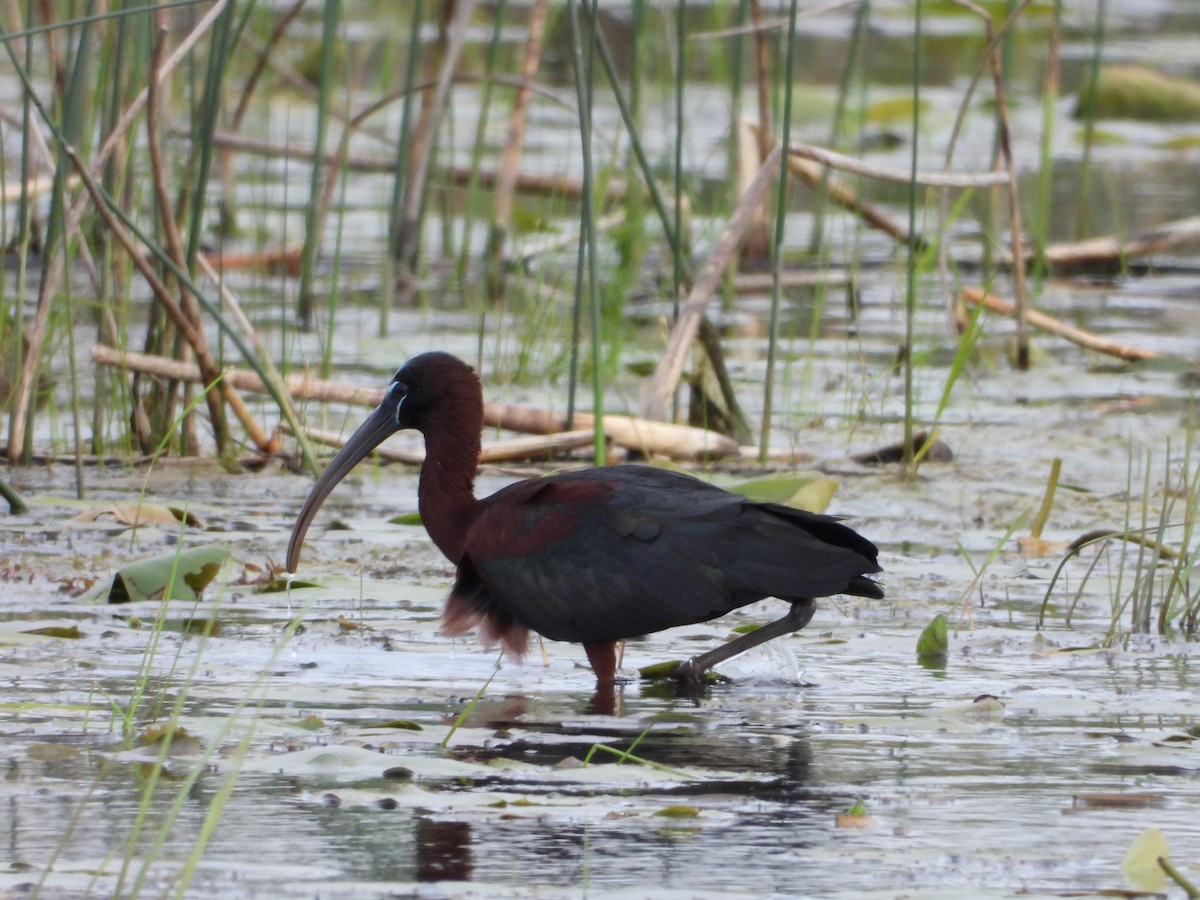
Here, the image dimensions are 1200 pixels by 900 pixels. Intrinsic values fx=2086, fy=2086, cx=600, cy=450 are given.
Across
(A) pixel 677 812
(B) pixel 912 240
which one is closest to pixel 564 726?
(A) pixel 677 812

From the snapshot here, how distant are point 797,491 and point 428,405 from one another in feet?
4.19

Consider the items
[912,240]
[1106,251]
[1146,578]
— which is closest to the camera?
[1146,578]

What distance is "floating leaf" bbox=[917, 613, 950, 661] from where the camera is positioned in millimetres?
4895

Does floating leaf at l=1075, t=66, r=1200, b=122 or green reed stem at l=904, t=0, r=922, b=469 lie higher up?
floating leaf at l=1075, t=66, r=1200, b=122

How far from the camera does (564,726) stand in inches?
170

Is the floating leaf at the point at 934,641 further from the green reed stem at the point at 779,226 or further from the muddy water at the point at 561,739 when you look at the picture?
the green reed stem at the point at 779,226

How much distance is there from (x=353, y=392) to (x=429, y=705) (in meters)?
2.80

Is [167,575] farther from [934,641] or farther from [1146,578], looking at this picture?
[1146,578]

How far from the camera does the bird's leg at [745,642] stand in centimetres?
475

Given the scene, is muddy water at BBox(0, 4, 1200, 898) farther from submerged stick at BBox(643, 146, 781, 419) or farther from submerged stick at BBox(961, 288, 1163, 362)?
submerged stick at BBox(961, 288, 1163, 362)

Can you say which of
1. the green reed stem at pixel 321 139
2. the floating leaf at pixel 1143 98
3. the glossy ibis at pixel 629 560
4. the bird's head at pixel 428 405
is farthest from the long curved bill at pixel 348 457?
the floating leaf at pixel 1143 98

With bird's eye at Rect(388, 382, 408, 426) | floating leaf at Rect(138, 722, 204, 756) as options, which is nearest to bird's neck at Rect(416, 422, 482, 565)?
bird's eye at Rect(388, 382, 408, 426)

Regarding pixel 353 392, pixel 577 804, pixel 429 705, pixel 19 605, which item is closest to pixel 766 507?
pixel 429 705

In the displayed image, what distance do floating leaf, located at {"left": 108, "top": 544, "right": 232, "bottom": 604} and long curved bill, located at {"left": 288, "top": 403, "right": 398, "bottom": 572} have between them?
0.65 ft
